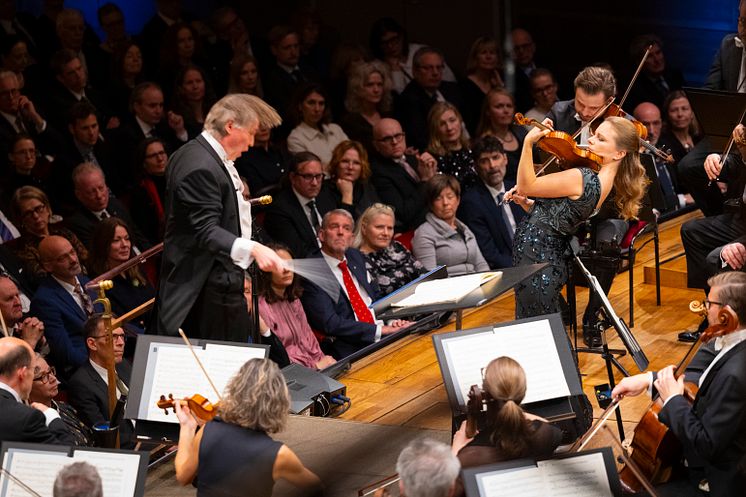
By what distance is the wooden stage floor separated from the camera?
16.1 ft

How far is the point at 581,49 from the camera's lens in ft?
31.2

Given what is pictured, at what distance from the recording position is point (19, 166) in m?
6.12

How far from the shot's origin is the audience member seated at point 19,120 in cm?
643

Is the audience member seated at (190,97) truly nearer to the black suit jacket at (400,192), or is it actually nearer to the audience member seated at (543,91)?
the black suit jacket at (400,192)

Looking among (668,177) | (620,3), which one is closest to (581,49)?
(620,3)

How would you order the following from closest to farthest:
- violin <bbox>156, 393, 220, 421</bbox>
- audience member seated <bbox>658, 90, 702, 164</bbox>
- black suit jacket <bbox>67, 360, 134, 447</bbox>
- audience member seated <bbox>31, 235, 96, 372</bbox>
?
violin <bbox>156, 393, 220, 421</bbox> → black suit jacket <bbox>67, 360, 134, 447</bbox> → audience member seated <bbox>31, 235, 96, 372</bbox> → audience member seated <bbox>658, 90, 702, 164</bbox>

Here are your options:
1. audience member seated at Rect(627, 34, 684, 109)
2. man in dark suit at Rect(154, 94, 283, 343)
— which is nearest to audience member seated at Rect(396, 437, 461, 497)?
man in dark suit at Rect(154, 94, 283, 343)

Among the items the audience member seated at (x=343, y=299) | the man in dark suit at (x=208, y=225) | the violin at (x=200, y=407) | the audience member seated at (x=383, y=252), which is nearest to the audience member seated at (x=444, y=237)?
the audience member seated at (x=383, y=252)

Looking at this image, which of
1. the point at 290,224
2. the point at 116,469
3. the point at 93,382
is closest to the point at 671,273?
the point at 290,224

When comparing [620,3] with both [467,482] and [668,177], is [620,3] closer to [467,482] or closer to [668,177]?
[668,177]

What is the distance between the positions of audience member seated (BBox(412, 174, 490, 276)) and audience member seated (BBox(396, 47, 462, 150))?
140 centimetres

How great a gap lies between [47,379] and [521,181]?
6.33ft

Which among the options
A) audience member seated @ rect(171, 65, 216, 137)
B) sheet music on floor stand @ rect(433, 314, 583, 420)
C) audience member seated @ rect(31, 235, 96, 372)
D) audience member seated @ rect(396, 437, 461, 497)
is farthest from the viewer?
audience member seated @ rect(171, 65, 216, 137)

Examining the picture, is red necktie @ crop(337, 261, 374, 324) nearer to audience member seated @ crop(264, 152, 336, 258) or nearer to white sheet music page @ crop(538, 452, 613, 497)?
audience member seated @ crop(264, 152, 336, 258)
